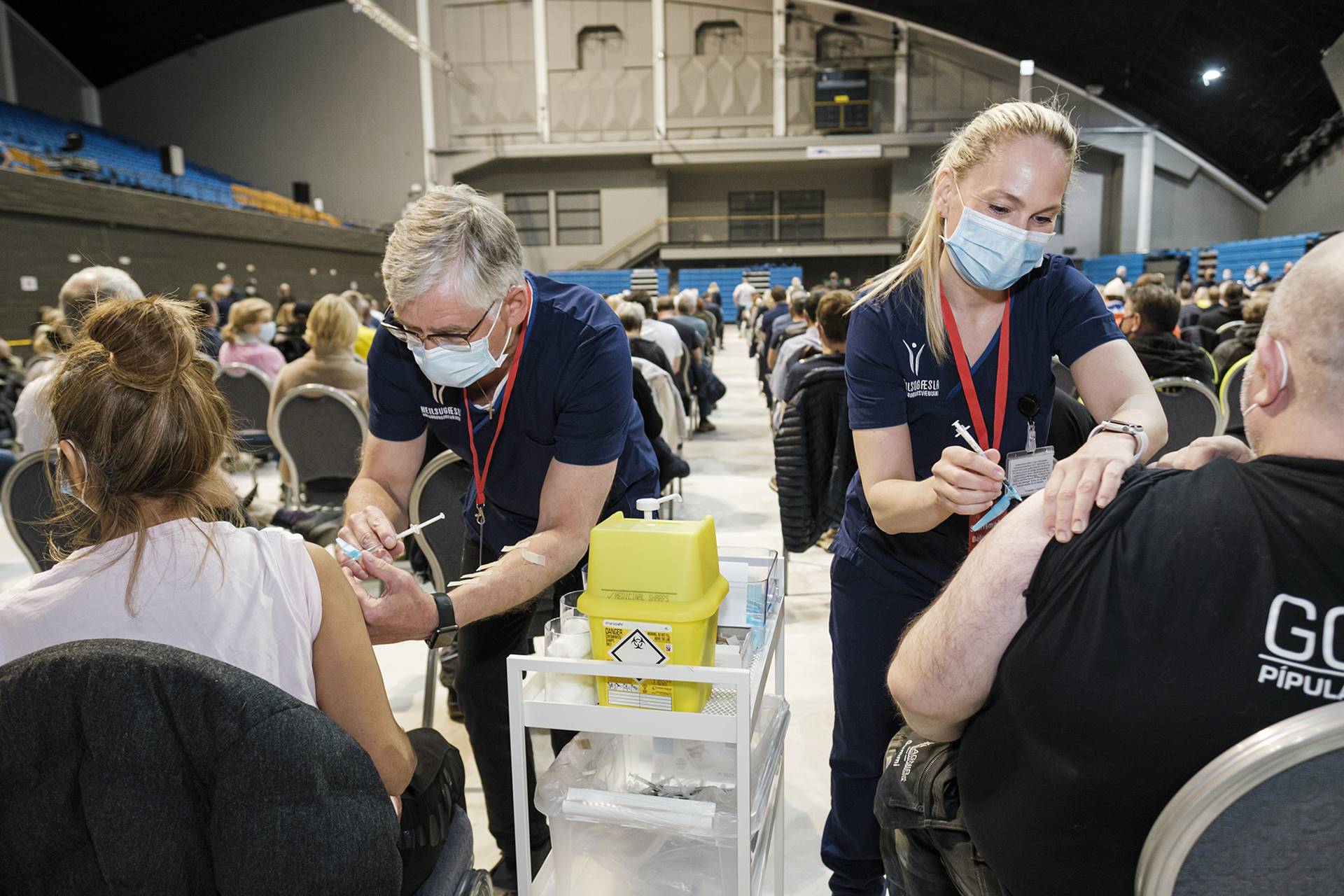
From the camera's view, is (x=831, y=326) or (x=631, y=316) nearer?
(x=831, y=326)

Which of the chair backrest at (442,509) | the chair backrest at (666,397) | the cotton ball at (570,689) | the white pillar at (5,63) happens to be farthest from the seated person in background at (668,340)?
the white pillar at (5,63)

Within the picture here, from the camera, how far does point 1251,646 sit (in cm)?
70

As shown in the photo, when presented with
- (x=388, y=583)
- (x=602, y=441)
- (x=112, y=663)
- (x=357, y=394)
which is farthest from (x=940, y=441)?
(x=357, y=394)

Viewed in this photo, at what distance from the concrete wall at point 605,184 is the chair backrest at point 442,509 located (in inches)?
786

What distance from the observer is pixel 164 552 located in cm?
97

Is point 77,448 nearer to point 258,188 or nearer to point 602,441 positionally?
point 602,441

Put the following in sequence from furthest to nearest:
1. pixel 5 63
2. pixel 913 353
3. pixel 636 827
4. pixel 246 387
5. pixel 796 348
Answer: pixel 5 63 → pixel 796 348 → pixel 246 387 → pixel 913 353 → pixel 636 827

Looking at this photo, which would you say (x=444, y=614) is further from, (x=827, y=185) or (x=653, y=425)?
(x=827, y=185)

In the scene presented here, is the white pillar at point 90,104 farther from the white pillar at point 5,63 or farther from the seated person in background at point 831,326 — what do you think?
the seated person in background at point 831,326

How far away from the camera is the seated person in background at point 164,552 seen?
0.93 meters

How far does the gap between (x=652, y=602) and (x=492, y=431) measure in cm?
64

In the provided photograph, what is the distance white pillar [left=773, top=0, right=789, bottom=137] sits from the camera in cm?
2020

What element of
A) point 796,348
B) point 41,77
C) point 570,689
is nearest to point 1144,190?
point 796,348

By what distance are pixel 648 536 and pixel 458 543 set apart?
129cm
